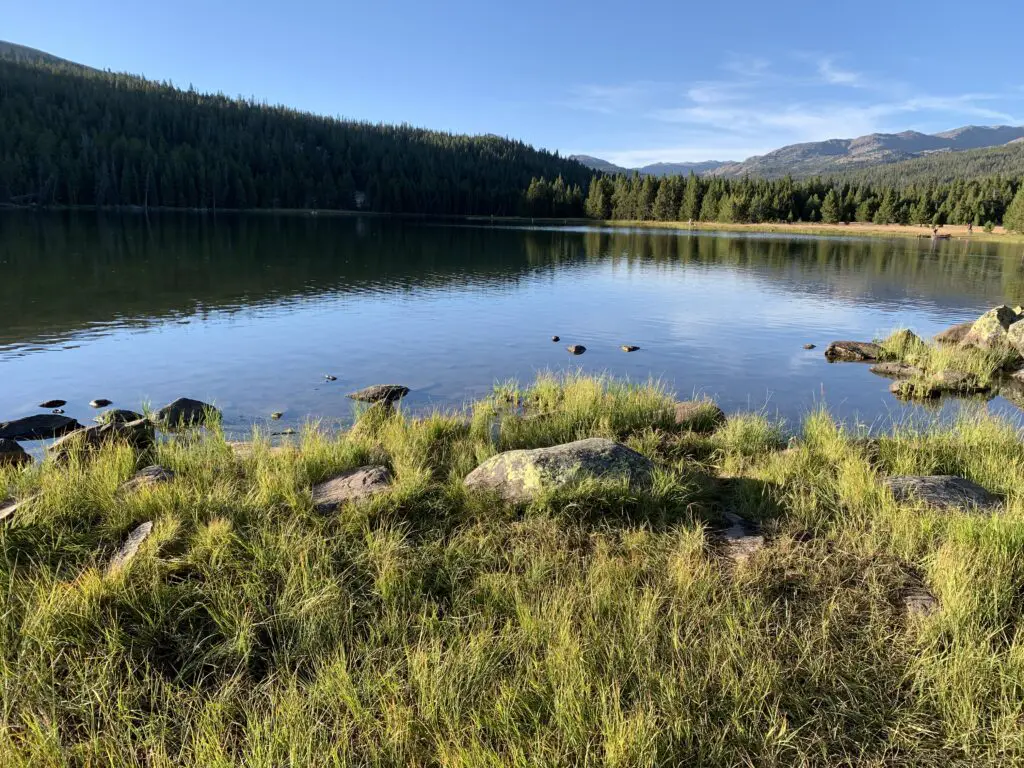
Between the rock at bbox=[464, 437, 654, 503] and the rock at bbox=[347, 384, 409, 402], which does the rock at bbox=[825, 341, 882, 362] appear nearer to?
the rock at bbox=[347, 384, 409, 402]

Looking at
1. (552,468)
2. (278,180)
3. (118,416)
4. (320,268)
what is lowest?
(118,416)

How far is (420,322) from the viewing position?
27.1m

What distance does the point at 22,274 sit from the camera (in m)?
32.6

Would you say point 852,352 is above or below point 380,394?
above

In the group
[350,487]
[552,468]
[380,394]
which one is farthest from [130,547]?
[380,394]

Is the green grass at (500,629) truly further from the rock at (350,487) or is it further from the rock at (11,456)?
the rock at (11,456)

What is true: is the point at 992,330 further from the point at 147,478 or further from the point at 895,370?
the point at 147,478

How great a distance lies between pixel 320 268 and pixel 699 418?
3884 centimetres

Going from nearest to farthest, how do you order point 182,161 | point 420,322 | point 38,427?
point 38,427, point 420,322, point 182,161

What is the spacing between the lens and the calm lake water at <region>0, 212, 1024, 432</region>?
661 inches

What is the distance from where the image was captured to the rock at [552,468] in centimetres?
659

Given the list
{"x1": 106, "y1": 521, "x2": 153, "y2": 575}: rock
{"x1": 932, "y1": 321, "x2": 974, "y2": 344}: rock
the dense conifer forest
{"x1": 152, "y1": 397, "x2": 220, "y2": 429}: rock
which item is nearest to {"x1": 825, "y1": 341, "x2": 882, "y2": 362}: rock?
{"x1": 932, "y1": 321, "x2": 974, "y2": 344}: rock

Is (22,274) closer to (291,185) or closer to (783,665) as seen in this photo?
(783,665)

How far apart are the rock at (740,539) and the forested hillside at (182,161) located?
151684 millimetres
